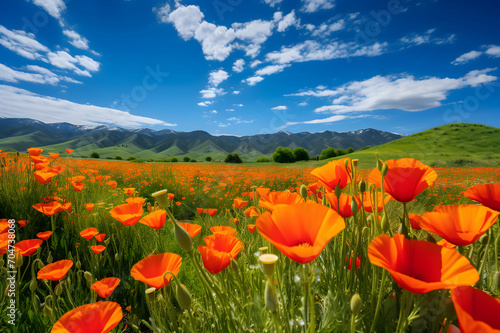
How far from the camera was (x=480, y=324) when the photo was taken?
1.49ft

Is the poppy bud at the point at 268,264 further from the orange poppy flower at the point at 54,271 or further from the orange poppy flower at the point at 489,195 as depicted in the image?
the orange poppy flower at the point at 54,271

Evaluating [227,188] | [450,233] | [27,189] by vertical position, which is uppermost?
[450,233]

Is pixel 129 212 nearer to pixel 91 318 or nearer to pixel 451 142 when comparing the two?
pixel 91 318

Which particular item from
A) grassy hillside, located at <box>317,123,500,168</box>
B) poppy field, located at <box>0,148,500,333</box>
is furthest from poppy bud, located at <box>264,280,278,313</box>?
grassy hillside, located at <box>317,123,500,168</box>

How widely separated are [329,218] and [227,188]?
5.84 meters

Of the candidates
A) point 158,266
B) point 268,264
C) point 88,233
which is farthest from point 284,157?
point 268,264

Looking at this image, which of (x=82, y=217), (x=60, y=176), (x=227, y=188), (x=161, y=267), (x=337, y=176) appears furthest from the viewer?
(x=227, y=188)

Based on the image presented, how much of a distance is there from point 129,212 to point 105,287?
1.38 feet

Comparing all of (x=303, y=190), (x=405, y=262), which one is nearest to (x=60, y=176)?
(x=303, y=190)

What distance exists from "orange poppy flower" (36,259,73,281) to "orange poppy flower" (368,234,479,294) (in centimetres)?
140

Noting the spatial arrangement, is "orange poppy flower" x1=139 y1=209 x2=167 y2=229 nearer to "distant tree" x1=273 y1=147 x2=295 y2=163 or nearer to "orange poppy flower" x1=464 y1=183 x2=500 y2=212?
"orange poppy flower" x1=464 y1=183 x2=500 y2=212

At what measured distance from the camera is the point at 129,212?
1.44 meters

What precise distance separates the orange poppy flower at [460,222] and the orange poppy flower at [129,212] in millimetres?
1329

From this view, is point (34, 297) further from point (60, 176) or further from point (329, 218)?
point (60, 176)
